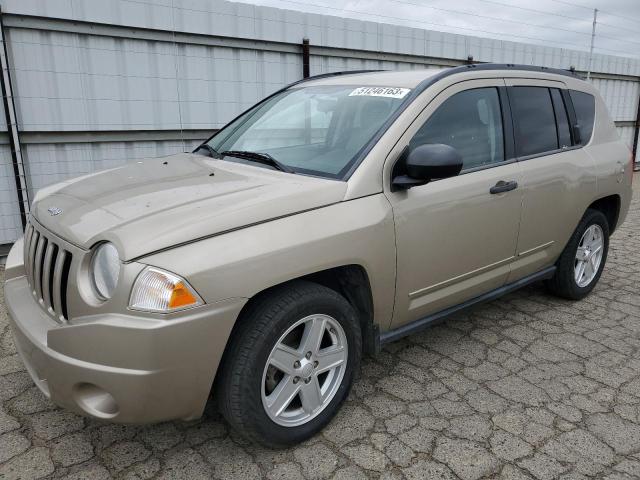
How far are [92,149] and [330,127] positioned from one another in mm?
3538

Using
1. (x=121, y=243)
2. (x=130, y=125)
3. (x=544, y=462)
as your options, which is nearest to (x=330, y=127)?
(x=121, y=243)

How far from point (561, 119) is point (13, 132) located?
16.1ft

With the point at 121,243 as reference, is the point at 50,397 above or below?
below

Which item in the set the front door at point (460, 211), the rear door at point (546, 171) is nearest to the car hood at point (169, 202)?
the front door at point (460, 211)

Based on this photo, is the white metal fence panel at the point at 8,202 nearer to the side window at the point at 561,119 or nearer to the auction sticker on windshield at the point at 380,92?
the auction sticker on windshield at the point at 380,92

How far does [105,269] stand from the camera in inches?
80.9

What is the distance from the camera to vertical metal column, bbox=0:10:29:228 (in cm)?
489

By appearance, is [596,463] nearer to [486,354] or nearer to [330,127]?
[486,354]

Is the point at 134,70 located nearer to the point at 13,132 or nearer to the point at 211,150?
the point at 13,132

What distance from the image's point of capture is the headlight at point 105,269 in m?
2.02

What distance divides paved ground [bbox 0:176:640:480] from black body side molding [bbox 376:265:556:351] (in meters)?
0.34

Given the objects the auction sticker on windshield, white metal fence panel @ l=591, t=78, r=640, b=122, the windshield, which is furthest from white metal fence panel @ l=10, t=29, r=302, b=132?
white metal fence panel @ l=591, t=78, r=640, b=122

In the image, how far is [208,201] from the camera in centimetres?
230

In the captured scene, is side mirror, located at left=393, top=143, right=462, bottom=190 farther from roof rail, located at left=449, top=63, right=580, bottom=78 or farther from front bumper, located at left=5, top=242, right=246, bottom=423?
front bumper, located at left=5, top=242, right=246, bottom=423
